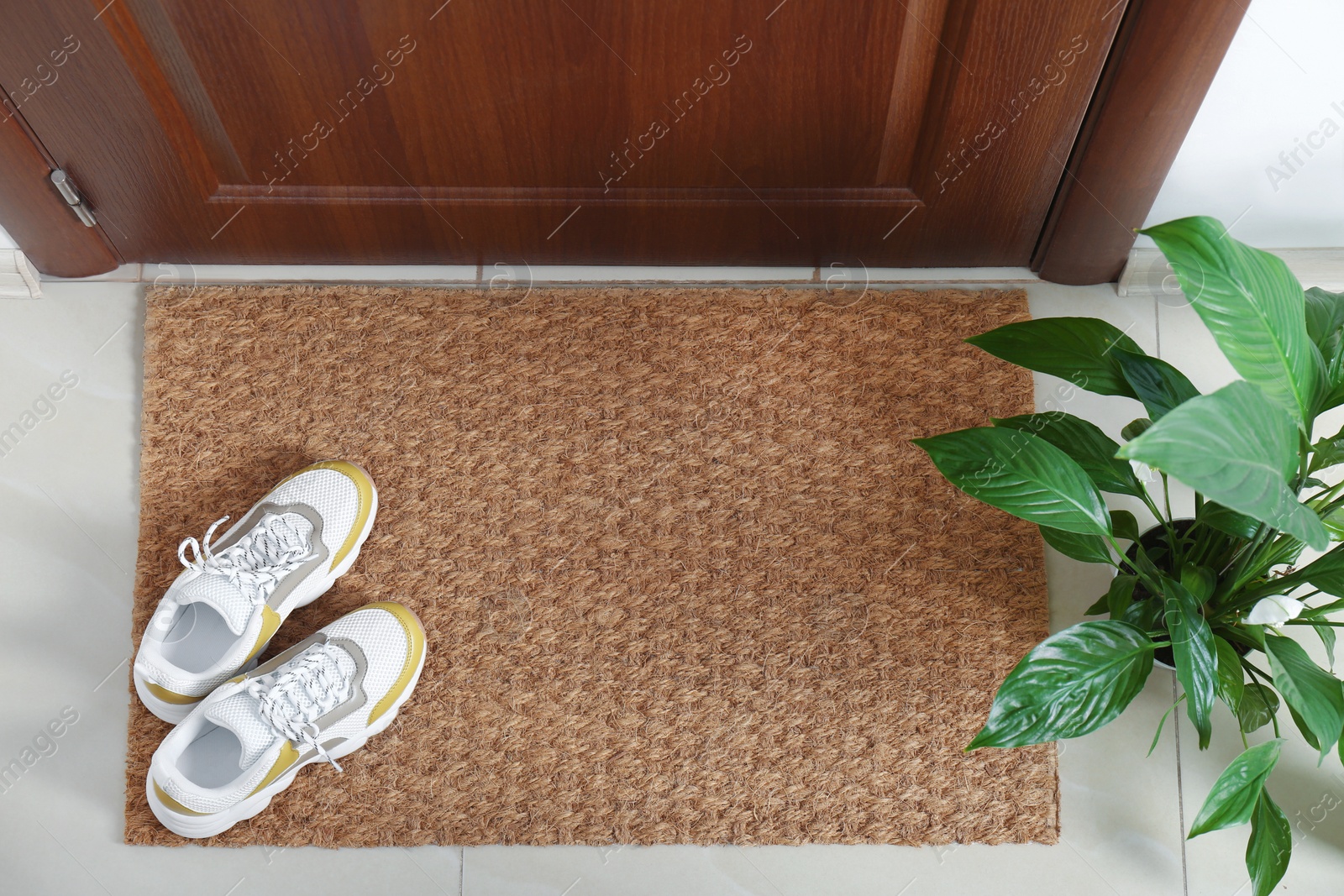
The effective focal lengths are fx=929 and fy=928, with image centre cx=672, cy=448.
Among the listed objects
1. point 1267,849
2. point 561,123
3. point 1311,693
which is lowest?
point 1267,849

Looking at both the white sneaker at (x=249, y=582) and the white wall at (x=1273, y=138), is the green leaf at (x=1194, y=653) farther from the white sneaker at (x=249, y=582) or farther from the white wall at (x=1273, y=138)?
the white sneaker at (x=249, y=582)

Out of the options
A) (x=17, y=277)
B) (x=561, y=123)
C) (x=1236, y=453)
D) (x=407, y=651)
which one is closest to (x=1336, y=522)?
(x=1236, y=453)

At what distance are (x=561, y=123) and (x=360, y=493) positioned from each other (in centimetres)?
52

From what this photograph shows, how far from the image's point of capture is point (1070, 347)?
94 centimetres

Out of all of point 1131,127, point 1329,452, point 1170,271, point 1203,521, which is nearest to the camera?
point 1329,452

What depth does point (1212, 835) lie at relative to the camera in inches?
45.4

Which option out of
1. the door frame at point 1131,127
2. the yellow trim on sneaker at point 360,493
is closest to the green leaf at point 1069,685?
the door frame at point 1131,127

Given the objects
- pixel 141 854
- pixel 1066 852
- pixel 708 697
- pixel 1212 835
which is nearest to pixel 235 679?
pixel 141 854

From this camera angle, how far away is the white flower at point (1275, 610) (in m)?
0.86

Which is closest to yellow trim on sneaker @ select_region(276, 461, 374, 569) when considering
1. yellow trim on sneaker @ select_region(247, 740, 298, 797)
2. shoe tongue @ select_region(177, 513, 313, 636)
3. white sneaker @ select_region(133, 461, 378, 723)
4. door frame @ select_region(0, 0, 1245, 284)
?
white sneaker @ select_region(133, 461, 378, 723)

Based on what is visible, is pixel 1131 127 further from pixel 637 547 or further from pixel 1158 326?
pixel 637 547

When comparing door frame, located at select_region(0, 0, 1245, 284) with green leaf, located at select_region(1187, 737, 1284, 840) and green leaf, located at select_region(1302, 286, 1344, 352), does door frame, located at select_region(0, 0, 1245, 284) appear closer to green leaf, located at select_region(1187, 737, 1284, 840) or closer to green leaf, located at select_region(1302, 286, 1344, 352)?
green leaf, located at select_region(1302, 286, 1344, 352)

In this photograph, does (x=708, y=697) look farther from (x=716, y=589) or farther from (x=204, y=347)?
(x=204, y=347)

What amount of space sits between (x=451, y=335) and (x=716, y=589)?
50 centimetres
